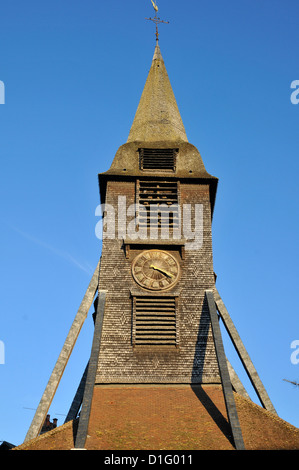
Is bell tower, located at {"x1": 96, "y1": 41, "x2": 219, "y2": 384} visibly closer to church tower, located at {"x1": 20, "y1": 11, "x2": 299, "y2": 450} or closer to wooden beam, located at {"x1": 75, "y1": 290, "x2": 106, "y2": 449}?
church tower, located at {"x1": 20, "y1": 11, "x2": 299, "y2": 450}

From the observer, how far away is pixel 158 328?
62.5 feet

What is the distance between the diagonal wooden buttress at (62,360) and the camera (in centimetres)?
1658

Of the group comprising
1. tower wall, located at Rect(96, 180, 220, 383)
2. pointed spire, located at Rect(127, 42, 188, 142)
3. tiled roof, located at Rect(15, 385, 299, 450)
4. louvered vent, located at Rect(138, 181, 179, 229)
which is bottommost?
tiled roof, located at Rect(15, 385, 299, 450)

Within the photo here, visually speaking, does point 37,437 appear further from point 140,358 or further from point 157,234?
point 157,234

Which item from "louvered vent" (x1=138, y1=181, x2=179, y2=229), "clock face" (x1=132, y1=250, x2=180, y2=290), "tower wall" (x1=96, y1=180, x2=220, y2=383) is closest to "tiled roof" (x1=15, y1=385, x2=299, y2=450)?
"tower wall" (x1=96, y1=180, x2=220, y2=383)

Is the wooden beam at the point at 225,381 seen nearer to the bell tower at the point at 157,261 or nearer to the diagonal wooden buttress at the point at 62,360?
the bell tower at the point at 157,261

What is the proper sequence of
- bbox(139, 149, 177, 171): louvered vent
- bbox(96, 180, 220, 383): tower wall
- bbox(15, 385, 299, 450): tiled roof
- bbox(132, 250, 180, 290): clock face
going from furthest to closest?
1. bbox(139, 149, 177, 171): louvered vent
2. bbox(132, 250, 180, 290): clock face
3. bbox(96, 180, 220, 383): tower wall
4. bbox(15, 385, 299, 450): tiled roof

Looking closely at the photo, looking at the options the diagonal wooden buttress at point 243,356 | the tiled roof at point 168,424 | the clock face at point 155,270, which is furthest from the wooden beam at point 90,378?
the diagonal wooden buttress at point 243,356

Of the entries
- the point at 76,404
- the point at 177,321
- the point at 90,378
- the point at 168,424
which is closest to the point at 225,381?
the point at 168,424

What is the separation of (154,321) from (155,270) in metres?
1.77

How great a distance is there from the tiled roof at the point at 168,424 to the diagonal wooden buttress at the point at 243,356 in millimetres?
741

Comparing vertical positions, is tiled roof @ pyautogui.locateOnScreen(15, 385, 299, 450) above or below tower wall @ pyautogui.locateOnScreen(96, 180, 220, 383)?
below

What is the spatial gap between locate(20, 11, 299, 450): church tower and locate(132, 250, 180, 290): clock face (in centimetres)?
3

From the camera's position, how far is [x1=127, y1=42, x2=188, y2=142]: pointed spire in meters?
23.4
